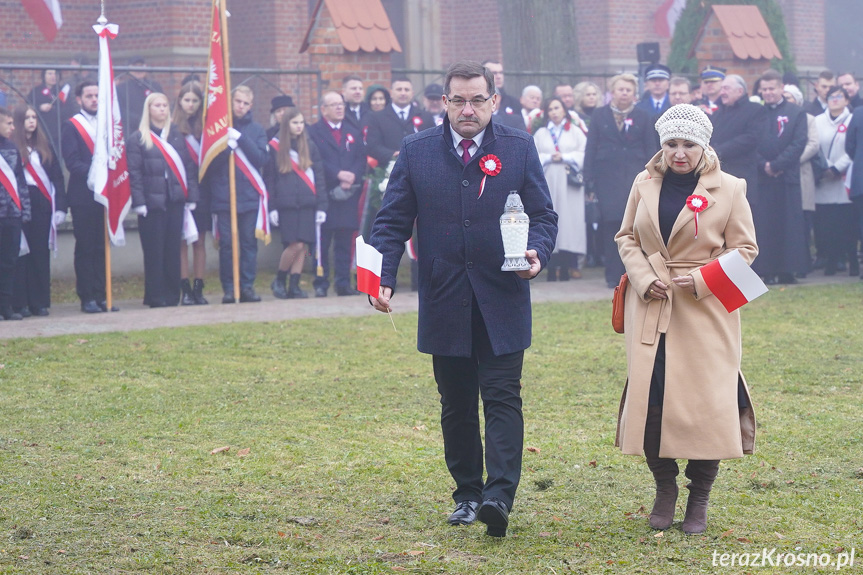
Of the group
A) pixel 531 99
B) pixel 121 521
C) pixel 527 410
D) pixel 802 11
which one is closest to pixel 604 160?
pixel 531 99

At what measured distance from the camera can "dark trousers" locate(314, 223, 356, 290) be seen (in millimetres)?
12969

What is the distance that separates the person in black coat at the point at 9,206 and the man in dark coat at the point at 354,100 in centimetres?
363

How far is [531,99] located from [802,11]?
57.1 feet

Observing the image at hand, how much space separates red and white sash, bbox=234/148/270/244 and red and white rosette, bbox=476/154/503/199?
7.73m

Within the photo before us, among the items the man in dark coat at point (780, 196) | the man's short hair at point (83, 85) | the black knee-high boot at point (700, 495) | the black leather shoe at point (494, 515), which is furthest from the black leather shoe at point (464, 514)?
the man in dark coat at point (780, 196)

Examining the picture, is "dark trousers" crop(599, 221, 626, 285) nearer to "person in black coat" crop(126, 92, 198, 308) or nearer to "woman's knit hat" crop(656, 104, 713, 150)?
"person in black coat" crop(126, 92, 198, 308)

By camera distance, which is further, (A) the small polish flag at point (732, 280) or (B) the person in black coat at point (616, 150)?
(B) the person in black coat at point (616, 150)

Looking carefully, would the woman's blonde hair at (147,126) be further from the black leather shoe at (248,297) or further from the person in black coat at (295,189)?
the black leather shoe at (248,297)

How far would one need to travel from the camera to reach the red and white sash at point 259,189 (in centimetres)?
1245

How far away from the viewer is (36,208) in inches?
445

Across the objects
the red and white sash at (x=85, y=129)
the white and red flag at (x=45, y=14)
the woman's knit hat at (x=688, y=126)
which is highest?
the white and red flag at (x=45, y=14)

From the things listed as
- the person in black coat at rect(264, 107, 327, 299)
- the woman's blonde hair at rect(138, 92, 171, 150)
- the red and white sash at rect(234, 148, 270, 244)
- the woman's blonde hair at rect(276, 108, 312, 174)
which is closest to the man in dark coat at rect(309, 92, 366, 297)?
the person in black coat at rect(264, 107, 327, 299)

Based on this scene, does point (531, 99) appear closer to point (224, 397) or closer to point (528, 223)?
point (224, 397)

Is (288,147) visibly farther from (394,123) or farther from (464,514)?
(464,514)
